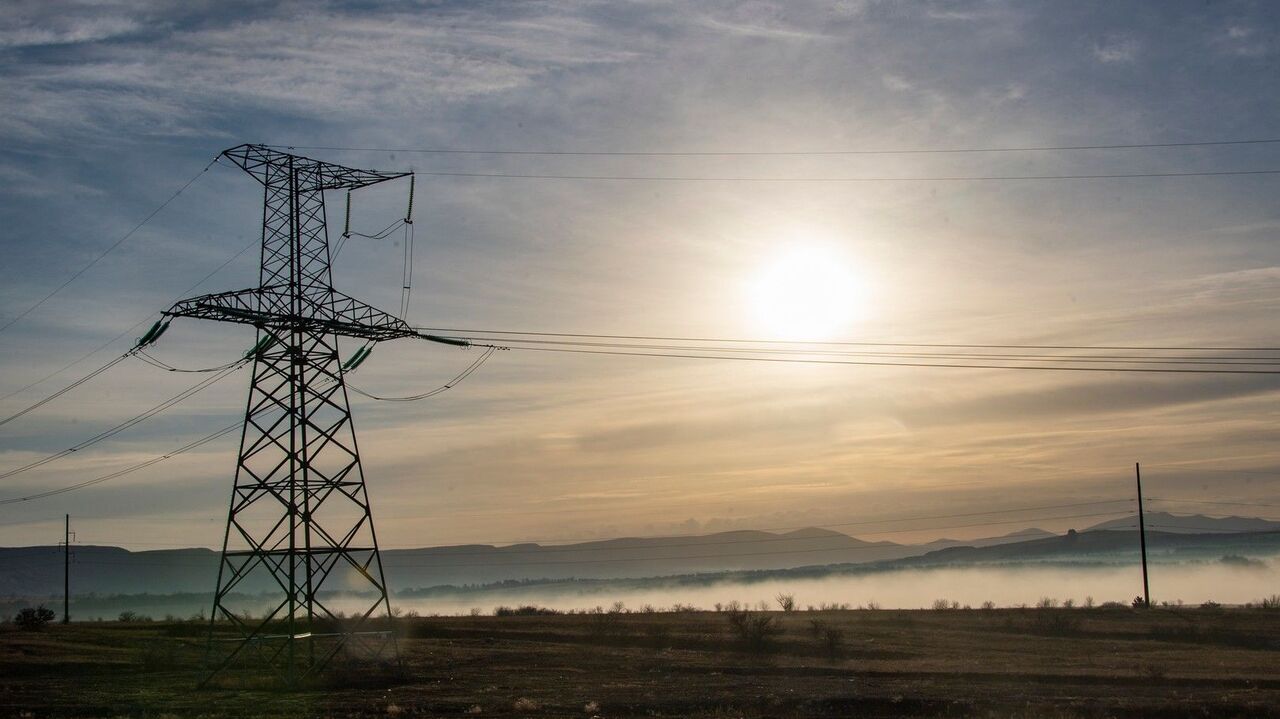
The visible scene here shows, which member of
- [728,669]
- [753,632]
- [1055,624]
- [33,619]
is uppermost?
[33,619]

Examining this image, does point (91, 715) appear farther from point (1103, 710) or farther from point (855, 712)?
point (1103, 710)

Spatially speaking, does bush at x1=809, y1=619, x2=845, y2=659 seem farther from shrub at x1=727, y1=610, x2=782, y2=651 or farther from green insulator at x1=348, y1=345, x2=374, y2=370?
green insulator at x1=348, y1=345, x2=374, y2=370

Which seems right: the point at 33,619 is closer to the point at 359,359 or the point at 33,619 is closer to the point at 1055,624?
the point at 359,359

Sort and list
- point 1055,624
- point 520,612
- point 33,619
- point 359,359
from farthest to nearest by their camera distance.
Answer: point 520,612
point 33,619
point 1055,624
point 359,359

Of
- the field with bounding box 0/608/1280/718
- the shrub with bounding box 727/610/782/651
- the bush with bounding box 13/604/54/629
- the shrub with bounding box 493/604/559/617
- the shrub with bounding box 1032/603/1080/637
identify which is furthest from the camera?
the shrub with bounding box 493/604/559/617

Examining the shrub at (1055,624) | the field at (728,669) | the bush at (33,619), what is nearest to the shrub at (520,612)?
the field at (728,669)

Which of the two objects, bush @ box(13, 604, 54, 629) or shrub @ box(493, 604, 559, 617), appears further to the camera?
shrub @ box(493, 604, 559, 617)

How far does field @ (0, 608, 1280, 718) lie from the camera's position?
32.2 meters

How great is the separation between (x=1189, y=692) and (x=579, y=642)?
31.8 meters

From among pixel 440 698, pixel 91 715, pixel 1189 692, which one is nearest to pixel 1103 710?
pixel 1189 692

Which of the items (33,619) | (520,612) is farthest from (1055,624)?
(33,619)

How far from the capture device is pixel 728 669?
44.6 m

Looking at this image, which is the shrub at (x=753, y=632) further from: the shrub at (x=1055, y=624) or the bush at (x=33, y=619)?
the bush at (x=33, y=619)

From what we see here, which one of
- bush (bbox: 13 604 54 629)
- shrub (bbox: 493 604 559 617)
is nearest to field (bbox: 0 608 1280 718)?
bush (bbox: 13 604 54 629)
